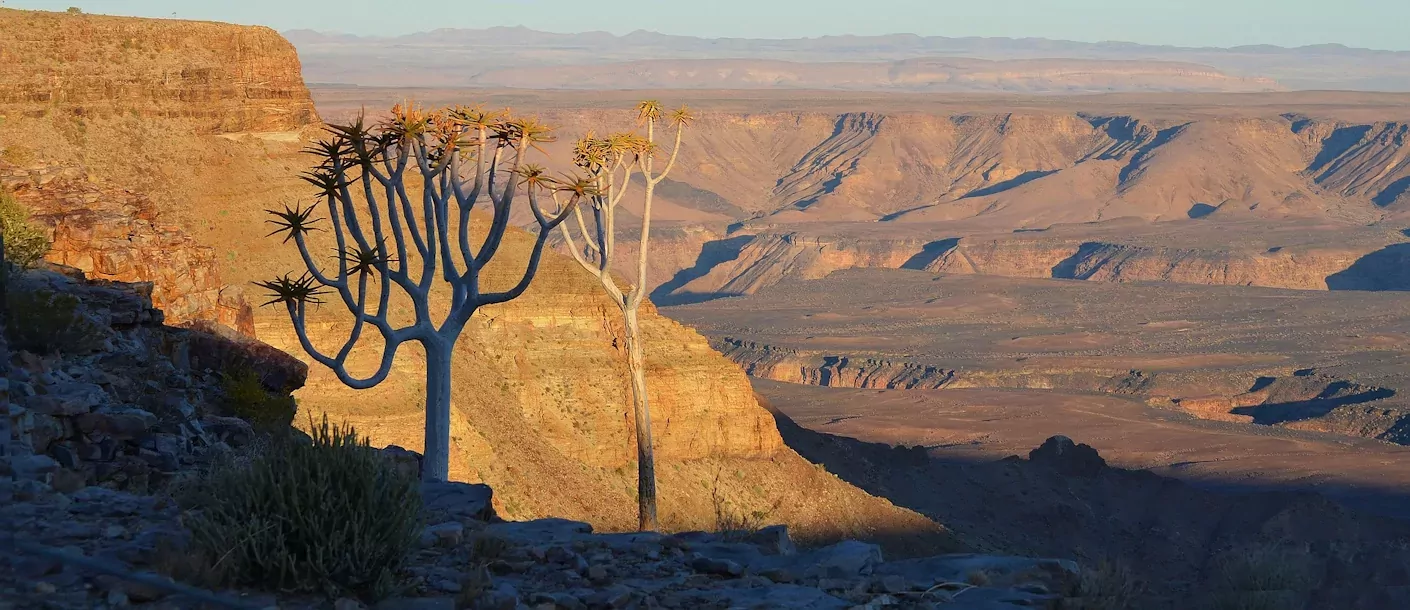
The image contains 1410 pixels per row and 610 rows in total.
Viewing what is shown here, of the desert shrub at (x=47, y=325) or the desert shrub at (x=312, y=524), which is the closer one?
the desert shrub at (x=312, y=524)

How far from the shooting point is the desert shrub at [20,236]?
58.0ft

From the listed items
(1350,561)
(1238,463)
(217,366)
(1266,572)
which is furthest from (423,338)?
(1238,463)

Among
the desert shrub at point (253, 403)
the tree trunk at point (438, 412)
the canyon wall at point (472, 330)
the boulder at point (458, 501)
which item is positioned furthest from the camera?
the canyon wall at point (472, 330)

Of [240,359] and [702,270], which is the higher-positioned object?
[240,359]

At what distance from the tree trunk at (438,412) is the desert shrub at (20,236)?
457 cm

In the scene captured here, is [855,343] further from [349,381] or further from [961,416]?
[349,381]

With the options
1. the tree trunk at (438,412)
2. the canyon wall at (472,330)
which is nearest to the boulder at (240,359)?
the tree trunk at (438,412)

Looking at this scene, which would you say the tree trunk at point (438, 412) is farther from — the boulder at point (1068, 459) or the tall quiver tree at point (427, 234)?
the boulder at point (1068, 459)

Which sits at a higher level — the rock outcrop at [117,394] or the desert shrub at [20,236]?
the desert shrub at [20,236]

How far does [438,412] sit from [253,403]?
222 cm

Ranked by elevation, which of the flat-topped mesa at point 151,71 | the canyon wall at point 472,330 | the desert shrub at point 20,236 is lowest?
the canyon wall at point 472,330

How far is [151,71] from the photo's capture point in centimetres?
3906

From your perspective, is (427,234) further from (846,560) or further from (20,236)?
(846,560)

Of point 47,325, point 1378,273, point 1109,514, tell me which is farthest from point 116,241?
point 1378,273
